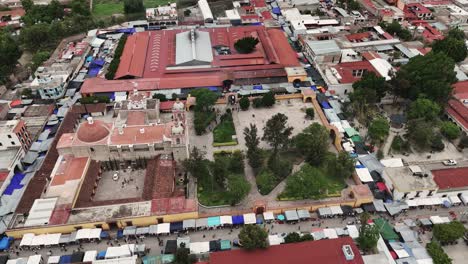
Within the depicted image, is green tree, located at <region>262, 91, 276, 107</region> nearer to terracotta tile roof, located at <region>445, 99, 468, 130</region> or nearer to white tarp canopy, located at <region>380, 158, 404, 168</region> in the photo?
white tarp canopy, located at <region>380, 158, 404, 168</region>

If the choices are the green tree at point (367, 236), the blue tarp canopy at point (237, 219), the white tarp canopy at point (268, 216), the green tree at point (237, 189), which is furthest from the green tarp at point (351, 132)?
the blue tarp canopy at point (237, 219)

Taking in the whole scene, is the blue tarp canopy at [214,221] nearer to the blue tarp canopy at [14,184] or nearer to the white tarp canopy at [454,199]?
the blue tarp canopy at [14,184]

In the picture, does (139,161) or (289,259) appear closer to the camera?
(289,259)

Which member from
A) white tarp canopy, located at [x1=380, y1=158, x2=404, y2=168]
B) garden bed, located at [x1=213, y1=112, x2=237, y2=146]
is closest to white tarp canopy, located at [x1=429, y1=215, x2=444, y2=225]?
white tarp canopy, located at [x1=380, y1=158, x2=404, y2=168]

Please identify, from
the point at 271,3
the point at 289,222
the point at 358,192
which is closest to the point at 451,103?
the point at 358,192

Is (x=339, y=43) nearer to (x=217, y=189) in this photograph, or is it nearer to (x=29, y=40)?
(x=217, y=189)

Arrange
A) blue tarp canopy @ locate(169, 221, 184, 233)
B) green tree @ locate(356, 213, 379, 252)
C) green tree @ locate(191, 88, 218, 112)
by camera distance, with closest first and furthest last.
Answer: green tree @ locate(356, 213, 379, 252) → blue tarp canopy @ locate(169, 221, 184, 233) → green tree @ locate(191, 88, 218, 112)
